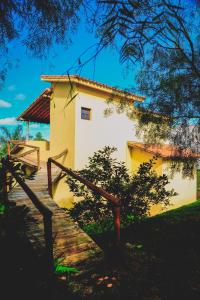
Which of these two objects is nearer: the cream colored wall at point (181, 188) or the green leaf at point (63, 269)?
the green leaf at point (63, 269)

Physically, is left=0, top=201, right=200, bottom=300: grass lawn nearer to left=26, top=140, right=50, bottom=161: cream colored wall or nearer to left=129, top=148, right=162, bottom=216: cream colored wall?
left=129, top=148, right=162, bottom=216: cream colored wall

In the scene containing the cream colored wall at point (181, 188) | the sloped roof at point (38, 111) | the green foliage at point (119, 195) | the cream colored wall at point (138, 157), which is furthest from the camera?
the sloped roof at point (38, 111)

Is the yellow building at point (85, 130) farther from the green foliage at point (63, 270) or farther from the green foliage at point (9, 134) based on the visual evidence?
the green foliage at point (9, 134)

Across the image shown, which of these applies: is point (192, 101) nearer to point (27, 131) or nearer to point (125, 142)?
point (125, 142)

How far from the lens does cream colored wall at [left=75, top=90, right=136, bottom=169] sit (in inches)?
460

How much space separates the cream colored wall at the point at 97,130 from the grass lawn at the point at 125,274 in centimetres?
783

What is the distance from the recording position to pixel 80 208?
5.56 meters

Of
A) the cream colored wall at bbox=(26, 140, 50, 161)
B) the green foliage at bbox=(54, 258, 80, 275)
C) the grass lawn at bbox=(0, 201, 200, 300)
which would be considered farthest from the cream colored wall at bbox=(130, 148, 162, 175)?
the green foliage at bbox=(54, 258, 80, 275)

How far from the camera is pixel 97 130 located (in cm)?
1256

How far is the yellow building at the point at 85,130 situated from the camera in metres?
11.5

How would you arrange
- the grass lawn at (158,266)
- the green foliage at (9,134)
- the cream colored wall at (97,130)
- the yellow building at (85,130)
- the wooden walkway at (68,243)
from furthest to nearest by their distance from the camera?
1. the green foliage at (9,134)
2. the cream colored wall at (97,130)
3. the yellow building at (85,130)
4. the wooden walkway at (68,243)
5. the grass lawn at (158,266)

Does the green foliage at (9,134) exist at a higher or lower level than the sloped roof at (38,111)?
lower

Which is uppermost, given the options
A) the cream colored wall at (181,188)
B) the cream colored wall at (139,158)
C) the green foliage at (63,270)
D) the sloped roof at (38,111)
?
the sloped roof at (38,111)

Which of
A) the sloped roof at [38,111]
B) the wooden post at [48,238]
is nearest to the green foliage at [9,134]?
the sloped roof at [38,111]
